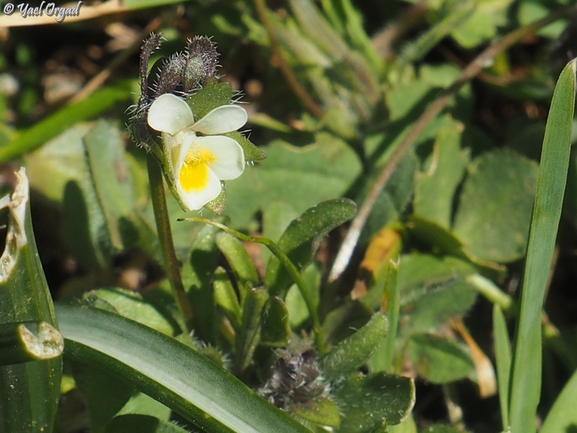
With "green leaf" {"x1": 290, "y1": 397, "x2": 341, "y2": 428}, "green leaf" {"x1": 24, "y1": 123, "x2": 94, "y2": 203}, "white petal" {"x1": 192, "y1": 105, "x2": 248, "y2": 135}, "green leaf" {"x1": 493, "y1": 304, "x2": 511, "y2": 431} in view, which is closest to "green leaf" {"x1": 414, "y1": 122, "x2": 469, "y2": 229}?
"green leaf" {"x1": 493, "y1": 304, "x2": 511, "y2": 431}

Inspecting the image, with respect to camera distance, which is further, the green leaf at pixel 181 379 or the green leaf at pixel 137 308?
the green leaf at pixel 137 308

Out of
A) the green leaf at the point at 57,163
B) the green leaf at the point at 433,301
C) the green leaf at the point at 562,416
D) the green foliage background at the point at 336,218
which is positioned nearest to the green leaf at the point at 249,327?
the green foliage background at the point at 336,218

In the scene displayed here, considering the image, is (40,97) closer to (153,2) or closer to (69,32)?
(69,32)

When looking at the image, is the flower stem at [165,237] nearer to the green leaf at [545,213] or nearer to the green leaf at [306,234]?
the green leaf at [306,234]

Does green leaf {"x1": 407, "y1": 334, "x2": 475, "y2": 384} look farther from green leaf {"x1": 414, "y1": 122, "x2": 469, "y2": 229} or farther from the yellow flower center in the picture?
the yellow flower center

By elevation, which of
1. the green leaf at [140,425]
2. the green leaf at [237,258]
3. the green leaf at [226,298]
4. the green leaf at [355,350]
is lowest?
the green leaf at [355,350]

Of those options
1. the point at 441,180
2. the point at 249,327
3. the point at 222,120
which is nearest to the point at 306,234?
the point at 249,327

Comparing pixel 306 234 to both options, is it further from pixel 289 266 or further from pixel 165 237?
pixel 165 237
